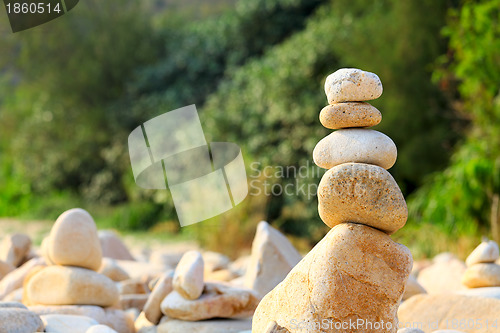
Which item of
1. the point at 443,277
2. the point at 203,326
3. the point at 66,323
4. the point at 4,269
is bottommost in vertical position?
the point at 443,277

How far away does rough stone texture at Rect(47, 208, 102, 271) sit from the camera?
3854 millimetres

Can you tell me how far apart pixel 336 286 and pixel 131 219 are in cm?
1088

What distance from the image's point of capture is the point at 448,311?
347 cm

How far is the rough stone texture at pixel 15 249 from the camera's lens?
565cm

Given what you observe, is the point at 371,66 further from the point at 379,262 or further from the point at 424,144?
the point at 379,262

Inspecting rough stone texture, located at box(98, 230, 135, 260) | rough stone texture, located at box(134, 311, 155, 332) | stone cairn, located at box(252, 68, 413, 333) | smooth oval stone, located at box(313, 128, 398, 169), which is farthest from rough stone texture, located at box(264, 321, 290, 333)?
rough stone texture, located at box(98, 230, 135, 260)

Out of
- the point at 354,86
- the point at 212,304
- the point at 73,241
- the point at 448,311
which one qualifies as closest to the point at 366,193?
the point at 354,86

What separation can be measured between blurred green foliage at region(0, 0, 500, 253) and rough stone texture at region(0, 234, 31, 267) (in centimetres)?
375

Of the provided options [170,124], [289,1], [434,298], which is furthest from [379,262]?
[289,1]

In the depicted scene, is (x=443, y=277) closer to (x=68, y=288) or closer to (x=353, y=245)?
(x=353, y=245)

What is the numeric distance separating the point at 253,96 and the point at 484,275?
773 centimetres

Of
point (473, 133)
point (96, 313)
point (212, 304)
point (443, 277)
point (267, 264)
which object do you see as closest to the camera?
point (212, 304)

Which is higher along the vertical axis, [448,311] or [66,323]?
[66,323]

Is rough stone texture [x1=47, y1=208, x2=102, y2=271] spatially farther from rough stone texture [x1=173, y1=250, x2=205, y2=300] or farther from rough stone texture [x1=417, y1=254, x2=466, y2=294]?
rough stone texture [x1=417, y1=254, x2=466, y2=294]
